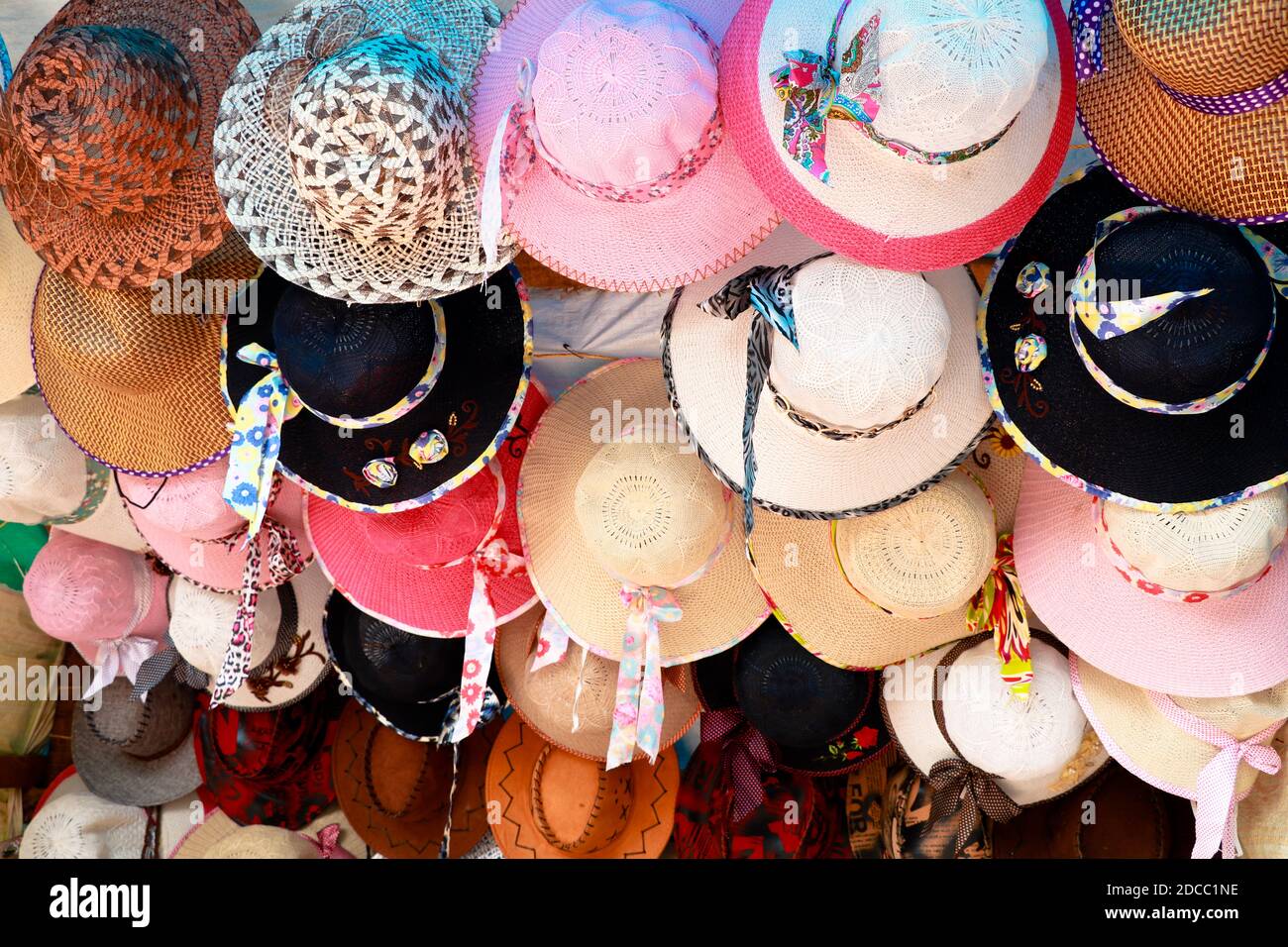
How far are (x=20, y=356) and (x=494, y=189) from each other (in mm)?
1581

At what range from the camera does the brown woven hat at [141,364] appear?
2.62 metres

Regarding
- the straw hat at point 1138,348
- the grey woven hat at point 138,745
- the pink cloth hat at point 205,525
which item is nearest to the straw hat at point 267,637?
the pink cloth hat at point 205,525

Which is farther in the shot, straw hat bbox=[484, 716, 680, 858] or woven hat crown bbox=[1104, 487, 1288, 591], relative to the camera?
straw hat bbox=[484, 716, 680, 858]

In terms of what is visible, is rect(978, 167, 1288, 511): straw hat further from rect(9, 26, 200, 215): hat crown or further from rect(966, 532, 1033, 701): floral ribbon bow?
rect(9, 26, 200, 215): hat crown

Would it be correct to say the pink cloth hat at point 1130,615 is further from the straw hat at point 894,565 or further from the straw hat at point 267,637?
the straw hat at point 267,637

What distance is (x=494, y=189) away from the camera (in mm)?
1995

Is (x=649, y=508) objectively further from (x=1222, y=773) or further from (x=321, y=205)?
(x=1222, y=773)

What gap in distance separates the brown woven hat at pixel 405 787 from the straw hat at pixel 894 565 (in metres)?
1.26

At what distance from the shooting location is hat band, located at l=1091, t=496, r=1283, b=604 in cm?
215

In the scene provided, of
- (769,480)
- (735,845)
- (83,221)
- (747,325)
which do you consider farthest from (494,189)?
(735,845)

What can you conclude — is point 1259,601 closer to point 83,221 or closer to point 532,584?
point 532,584

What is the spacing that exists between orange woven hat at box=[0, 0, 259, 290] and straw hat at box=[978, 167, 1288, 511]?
1.61 m

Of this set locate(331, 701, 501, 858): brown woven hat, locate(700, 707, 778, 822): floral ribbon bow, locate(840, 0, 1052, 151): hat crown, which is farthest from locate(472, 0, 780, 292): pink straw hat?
locate(331, 701, 501, 858): brown woven hat

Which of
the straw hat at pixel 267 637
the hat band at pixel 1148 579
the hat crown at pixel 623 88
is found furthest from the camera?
the straw hat at pixel 267 637
